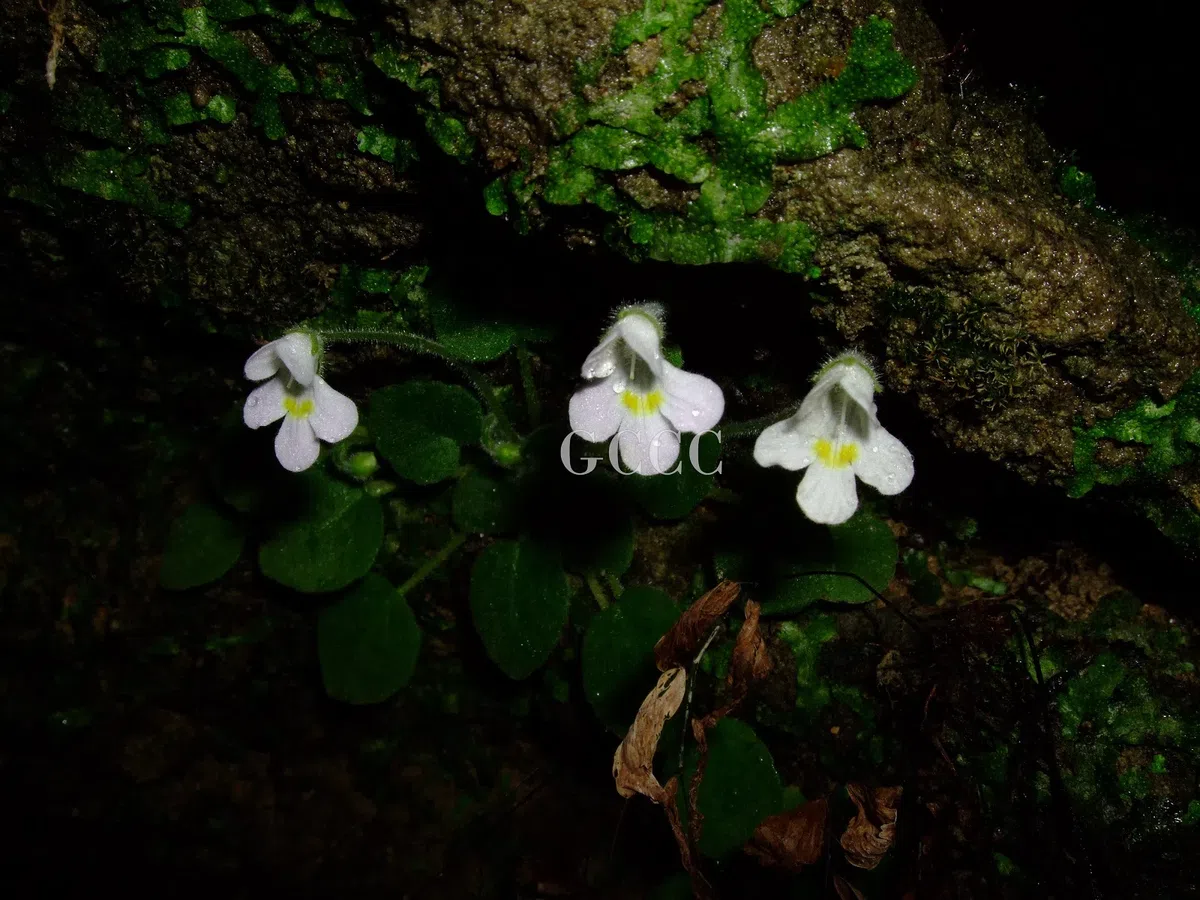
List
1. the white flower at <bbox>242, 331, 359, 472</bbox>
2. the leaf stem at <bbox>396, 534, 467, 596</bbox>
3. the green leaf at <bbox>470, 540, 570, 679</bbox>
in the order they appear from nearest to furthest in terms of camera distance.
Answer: the white flower at <bbox>242, 331, 359, 472</bbox> → the green leaf at <bbox>470, 540, 570, 679</bbox> → the leaf stem at <bbox>396, 534, 467, 596</bbox>

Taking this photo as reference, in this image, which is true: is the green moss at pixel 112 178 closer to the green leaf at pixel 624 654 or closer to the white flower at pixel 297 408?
the white flower at pixel 297 408

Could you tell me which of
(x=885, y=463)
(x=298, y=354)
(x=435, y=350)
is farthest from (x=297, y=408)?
(x=885, y=463)

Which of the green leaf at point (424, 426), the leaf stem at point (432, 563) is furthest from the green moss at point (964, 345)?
the leaf stem at point (432, 563)

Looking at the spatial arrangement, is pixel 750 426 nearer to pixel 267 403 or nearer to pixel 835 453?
pixel 835 453

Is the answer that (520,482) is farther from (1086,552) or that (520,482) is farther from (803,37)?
(1086,552)

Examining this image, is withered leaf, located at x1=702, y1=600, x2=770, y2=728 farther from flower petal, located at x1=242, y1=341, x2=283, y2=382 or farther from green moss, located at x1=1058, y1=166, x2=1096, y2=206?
flower petal, located at x1=242, y1=341, x2=283, y2=382

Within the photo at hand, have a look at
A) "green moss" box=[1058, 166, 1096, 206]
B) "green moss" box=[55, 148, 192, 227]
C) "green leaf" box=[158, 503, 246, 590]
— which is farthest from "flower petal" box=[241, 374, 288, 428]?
"green moss" box=[1058, 166, 1096, 206]
